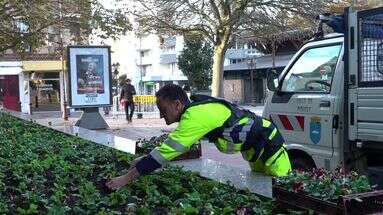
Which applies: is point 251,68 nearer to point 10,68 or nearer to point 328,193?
point 10,68

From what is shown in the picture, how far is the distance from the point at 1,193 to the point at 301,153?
3883mm

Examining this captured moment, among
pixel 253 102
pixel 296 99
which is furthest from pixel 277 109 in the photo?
pixel 253 102

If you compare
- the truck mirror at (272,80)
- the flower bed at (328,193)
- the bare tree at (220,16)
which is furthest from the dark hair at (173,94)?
the bare tree at (220,16)

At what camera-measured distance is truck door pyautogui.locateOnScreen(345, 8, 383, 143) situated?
6125 mm

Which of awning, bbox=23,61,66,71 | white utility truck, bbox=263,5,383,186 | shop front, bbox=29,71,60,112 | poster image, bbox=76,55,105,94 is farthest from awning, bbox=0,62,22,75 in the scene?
white utility truck, bbox=263,5,383,186

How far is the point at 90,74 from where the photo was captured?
21016 mm

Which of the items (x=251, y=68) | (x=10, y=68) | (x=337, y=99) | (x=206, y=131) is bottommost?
(x=206, y=131)

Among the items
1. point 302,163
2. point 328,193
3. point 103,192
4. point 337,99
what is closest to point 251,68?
point 302,163

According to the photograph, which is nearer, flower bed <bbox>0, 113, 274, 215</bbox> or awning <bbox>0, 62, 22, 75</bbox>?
flower bed <bbox>0, 113, 274, 215</bbox>

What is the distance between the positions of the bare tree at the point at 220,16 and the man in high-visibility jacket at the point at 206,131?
49.3 feet

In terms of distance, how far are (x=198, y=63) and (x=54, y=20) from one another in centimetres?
2183

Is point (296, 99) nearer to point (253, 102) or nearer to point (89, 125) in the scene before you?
point (89, 125)

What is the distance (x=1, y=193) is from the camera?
4957mm

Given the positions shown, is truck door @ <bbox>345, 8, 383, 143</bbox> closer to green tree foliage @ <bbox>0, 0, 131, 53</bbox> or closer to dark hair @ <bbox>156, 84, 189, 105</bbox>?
dark hair @ <bbox>156, 84, 189, 105</bbox>
